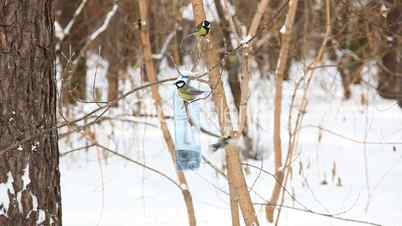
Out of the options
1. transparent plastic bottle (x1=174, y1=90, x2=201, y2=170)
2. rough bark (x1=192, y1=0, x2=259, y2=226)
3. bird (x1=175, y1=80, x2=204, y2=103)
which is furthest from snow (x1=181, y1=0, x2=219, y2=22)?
bird (x1=175, y1=80, x2=204, y2=103)

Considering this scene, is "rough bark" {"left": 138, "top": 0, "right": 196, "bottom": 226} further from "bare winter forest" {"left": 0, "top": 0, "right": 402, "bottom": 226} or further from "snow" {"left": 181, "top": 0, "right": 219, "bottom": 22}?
"snow" {"left": 181, "top": 0, "right": 219, "bottom": 22}

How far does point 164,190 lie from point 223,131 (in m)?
2.47

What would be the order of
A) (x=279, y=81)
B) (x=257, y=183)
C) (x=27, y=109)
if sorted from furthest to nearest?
(x=257, y=183)
(x=279, y=81)
(x=27, y=109)

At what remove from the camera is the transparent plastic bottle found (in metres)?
2.76

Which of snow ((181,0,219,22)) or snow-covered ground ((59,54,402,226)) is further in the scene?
snow ((181,0,219,22))

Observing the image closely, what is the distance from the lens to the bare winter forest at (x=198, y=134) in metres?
2.51

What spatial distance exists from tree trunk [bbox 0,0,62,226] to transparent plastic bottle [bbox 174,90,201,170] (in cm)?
53

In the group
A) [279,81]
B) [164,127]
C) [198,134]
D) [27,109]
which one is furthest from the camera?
[279,81]

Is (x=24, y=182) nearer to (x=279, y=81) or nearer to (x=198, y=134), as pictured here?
(x=198, y=134)

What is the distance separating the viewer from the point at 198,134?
9.47ft

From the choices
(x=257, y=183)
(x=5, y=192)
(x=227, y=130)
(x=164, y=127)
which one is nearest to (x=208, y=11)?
(x=257, y=183)

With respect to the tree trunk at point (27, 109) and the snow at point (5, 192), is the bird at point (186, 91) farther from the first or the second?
the snow at point (5, 192)

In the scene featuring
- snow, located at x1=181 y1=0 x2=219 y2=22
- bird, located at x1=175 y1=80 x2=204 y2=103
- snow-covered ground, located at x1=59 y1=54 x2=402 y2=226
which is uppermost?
snow, located at x1=181 y1=0 x2=219 y2=22

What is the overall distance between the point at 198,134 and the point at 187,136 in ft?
0.16
